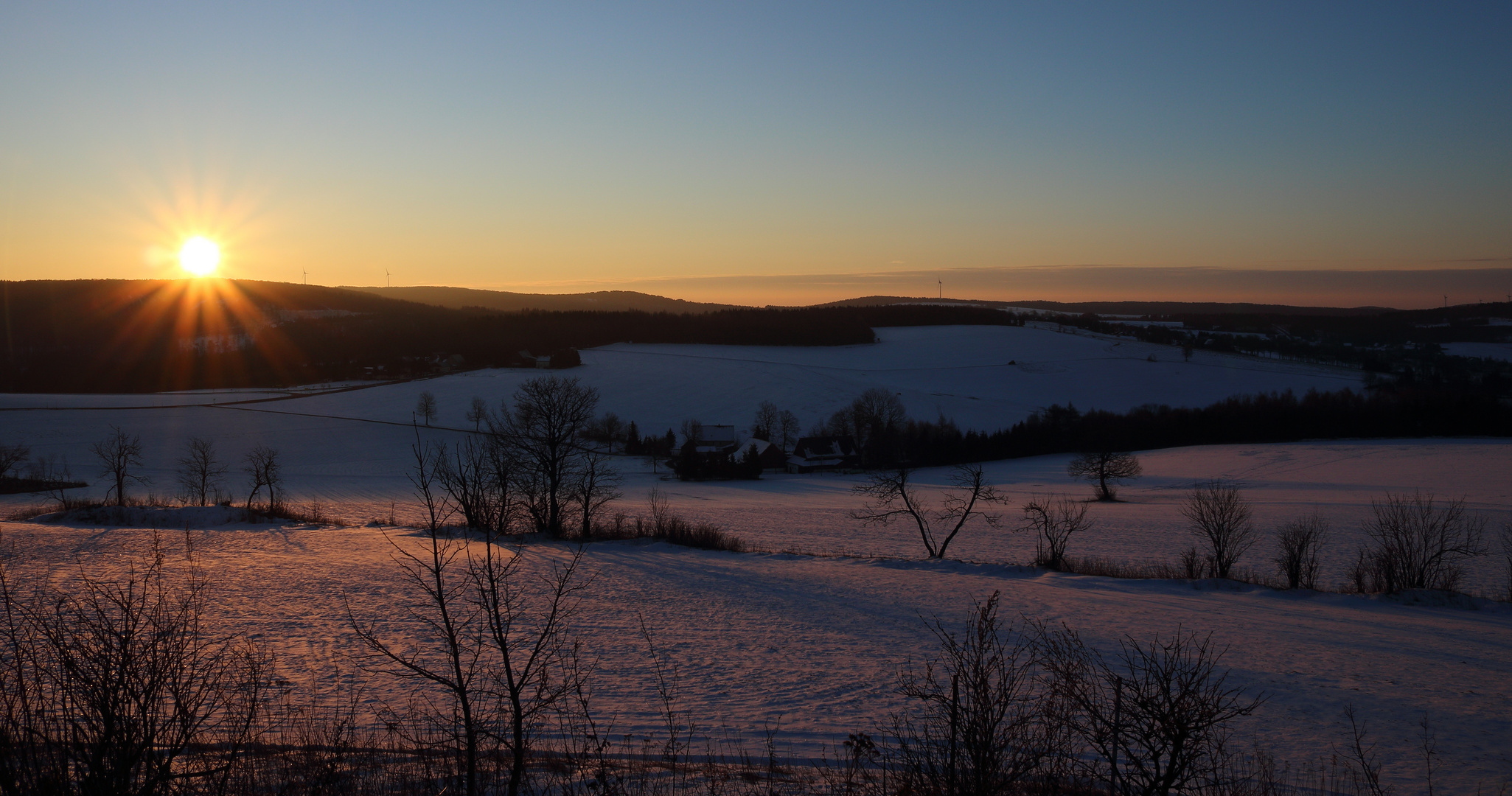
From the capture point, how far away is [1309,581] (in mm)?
19609

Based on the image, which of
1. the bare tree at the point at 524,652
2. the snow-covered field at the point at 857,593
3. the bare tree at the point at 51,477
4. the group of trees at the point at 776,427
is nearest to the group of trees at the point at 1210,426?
the snow-covered field at the point at 857,593

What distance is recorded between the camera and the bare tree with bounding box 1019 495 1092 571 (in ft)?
70.8

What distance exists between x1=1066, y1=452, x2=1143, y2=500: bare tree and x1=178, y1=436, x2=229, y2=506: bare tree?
47.5 metres

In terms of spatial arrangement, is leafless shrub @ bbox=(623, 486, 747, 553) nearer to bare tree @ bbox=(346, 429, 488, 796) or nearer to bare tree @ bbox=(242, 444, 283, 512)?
bare tree @ bbox=(346, 429, 488, 796)

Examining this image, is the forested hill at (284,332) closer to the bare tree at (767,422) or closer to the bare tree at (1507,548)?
the bare tree at (767,422)

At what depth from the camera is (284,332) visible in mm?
98438

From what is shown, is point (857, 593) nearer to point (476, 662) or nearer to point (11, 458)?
point (476, 662)

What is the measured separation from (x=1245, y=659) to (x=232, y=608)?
55.7 feet

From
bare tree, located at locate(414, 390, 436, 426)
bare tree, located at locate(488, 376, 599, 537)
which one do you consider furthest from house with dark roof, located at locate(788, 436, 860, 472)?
bare tree, located at locate(488, 376, 599, 537)

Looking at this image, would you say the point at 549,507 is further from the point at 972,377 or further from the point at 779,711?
the point at 972,377

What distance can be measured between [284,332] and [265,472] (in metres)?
71.9

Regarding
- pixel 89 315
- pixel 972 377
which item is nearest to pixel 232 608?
pixel 972 377

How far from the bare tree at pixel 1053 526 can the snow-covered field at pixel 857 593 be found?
41.8 inches

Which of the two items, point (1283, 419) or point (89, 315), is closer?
point (1283, 419)
